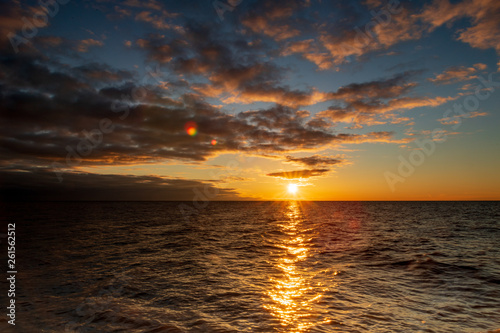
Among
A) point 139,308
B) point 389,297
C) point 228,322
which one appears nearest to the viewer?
point 228,322

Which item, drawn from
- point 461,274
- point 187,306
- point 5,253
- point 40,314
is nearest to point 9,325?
point 40,314

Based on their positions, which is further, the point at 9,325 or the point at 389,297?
the point at 389,297

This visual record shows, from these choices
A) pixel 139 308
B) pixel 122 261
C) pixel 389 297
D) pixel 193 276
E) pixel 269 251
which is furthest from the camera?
pixel 269 251

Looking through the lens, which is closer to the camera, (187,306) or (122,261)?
(187,306)

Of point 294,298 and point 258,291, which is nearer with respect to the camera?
point 294,298

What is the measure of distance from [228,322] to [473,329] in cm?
748

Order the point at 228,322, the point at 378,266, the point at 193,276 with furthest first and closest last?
the point at 378,266 → the point at 193,276 → the point at 228,322

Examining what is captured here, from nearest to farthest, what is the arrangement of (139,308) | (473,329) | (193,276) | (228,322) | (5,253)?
(473,329) → (228,322) → (139,308) → (193,276) → (5,253)

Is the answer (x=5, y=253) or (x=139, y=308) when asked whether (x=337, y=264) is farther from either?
(x=5, y=253)

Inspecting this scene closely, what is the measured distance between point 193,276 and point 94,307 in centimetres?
530

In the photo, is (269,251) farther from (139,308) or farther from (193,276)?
(139,308)

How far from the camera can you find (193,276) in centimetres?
1437

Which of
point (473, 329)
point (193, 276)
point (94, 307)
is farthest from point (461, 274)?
point (94, 307)

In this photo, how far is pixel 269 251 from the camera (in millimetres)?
21875
